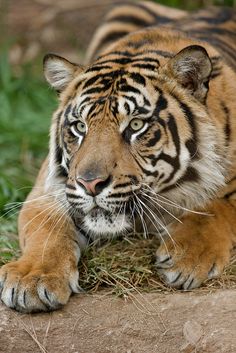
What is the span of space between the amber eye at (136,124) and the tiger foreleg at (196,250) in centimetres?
49

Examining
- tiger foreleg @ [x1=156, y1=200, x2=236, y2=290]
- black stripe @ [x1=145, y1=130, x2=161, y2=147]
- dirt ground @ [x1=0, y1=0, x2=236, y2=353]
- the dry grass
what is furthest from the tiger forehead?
dirt ground @ [x1=0, y1=0, x2=236, y2=353]

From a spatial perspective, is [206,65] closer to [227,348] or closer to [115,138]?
[115,138]

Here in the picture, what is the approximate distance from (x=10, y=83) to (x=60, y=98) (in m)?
2.84

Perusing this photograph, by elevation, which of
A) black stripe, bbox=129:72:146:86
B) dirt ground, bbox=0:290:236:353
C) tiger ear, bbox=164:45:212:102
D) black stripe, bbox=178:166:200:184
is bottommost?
dirt ground, bbox=0:290:236:353

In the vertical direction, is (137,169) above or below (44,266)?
above

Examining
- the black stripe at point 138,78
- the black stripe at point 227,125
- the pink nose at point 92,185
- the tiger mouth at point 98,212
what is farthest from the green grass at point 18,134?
the black stripe at point 227,125

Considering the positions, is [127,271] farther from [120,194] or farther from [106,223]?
[120,194]

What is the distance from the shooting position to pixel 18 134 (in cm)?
609

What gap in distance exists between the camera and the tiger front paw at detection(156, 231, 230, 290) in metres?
3.74

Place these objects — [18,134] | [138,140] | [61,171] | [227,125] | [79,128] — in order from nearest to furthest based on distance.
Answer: [138,140], [79,128], [227,125], [61,171], [18,134]

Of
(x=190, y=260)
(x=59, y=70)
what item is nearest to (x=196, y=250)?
(x=190, y=260)

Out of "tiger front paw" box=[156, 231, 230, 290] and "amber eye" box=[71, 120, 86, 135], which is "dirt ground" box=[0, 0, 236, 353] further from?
"amber eye" box=[71, 120, 86, 135]

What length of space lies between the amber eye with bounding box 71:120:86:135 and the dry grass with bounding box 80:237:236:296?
0.58 metres

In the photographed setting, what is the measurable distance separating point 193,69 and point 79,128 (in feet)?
1.83
